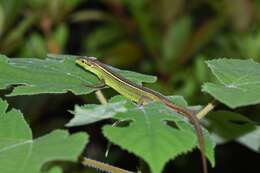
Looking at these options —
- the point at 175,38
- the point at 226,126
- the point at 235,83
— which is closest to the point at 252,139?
the point at 226,126

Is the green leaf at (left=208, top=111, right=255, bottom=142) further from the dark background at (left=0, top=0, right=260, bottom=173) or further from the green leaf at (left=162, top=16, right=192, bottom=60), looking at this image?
the green leaf at (left=162, top=16, right=192, bottom=60)

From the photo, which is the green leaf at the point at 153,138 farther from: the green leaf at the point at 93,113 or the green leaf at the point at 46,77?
the green leaf at the point at 46,77

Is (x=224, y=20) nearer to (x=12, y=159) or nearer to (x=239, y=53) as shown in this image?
(x=239, y=53)

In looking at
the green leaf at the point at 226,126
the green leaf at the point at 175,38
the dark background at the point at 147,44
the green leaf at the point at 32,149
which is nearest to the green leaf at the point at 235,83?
the green leaf at the point at 226,126

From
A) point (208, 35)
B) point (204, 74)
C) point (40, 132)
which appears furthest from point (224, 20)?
point (40, 132)

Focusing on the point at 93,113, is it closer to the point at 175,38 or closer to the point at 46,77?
the point at 46,77

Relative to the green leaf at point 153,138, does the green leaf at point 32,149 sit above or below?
below
